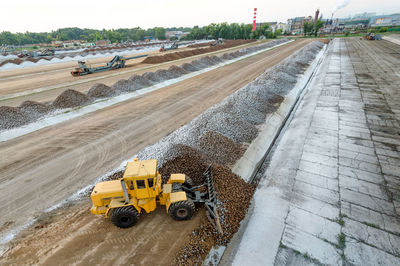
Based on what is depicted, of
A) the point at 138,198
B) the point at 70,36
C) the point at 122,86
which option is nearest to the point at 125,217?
the point at 138,198

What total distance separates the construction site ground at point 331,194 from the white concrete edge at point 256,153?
249mm

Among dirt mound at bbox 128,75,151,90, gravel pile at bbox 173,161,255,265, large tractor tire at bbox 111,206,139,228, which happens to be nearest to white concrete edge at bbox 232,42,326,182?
gravel pile at bbox 173,161,255,265

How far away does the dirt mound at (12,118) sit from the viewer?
1422 centimetres

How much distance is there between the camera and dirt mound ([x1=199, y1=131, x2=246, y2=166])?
34.1 feet

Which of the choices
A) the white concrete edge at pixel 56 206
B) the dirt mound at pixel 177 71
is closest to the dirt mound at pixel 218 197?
the white concrete edge at pixel 56 206

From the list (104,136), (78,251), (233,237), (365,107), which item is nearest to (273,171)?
(233,237)

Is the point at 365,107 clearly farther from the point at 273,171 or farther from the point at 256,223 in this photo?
the point at 256,223

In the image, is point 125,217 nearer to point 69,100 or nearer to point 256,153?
point 256,153

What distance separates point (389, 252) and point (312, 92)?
1833 cm

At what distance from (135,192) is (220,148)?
18.5ft

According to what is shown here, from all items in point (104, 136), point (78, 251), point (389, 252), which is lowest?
point (389, 252)

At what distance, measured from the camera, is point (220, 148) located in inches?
432

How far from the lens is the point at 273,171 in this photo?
10367mm

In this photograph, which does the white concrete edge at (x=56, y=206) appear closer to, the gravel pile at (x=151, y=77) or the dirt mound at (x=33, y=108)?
the dirt mound at (x=33, y=108)
